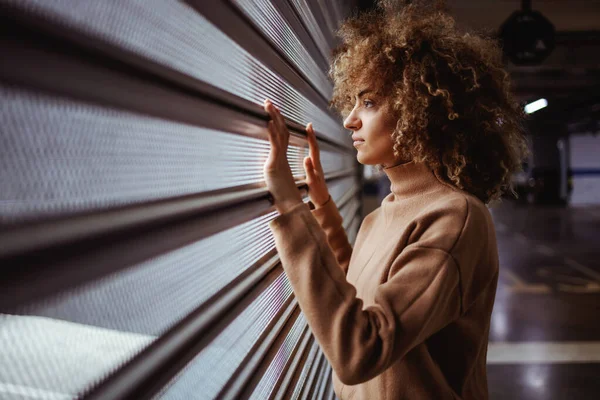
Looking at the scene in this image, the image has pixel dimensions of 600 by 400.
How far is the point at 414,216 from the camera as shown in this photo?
1312mm

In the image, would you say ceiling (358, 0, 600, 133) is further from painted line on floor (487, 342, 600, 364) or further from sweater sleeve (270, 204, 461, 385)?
painted line on floor (487, 342, 600, 364)

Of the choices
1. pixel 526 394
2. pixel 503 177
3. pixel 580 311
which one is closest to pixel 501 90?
pixel 503 177

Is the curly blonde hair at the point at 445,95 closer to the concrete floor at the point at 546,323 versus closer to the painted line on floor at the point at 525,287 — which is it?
the concrete floor at the point at 546,323

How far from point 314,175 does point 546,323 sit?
5.83m

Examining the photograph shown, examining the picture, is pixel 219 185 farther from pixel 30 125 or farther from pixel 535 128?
pixel 535 128

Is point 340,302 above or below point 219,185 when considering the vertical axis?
below

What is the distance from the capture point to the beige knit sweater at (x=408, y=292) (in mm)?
970

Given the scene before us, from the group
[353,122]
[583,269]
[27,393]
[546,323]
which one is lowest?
[583,269]

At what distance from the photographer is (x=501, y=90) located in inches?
55.2

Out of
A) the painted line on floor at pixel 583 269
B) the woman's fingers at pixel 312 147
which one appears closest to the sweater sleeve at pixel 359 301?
the woman's fingers at pixel 312 147

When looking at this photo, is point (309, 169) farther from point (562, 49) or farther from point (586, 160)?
point (586, 160)

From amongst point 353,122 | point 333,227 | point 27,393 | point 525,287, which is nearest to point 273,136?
point 353,122

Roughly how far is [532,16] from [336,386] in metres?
5.91

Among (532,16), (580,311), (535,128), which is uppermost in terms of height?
(532,16)
